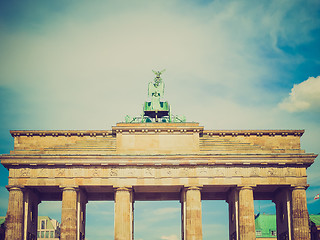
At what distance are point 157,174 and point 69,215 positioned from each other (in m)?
10.8

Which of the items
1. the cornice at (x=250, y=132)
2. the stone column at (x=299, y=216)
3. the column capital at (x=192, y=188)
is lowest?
the stone column at (x=299, y=216)

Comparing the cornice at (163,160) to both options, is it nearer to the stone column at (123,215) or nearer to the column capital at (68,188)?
the column capital at (68,188)

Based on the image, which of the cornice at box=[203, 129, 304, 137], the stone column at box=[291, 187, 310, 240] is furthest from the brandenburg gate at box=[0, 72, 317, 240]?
the cornice at box=[203, 129, 304, 137]

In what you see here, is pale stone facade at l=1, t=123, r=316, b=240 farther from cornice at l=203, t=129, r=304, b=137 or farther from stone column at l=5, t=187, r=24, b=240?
cornice at l=203, t=129, r=304, b=137

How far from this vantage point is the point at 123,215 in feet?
185

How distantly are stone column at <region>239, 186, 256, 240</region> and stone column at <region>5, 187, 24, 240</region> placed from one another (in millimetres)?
24547

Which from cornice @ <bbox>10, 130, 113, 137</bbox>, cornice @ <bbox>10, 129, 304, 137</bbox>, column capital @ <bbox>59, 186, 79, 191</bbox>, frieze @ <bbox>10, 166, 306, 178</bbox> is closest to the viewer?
column capital @ <bbox>59, 186, 79, 191</bbox>

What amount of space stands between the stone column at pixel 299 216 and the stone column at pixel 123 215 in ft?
60.4

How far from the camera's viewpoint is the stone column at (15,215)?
5597cm

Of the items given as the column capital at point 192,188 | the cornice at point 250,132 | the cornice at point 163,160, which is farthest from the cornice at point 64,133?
the cornice at point 250,132

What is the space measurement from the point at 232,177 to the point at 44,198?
23880mm

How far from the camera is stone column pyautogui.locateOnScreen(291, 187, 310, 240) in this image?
184 ft

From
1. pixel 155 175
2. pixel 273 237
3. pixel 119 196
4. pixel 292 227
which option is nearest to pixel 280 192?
pixel 292 227

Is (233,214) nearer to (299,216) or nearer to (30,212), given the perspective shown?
(299,216)
